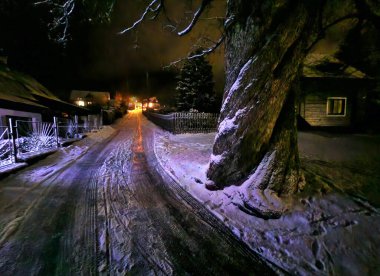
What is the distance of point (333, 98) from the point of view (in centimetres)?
1537

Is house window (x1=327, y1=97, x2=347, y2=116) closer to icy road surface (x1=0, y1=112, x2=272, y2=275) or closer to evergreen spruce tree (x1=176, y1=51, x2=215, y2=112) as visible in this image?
evergreen spruce tree (x1=176, y1=51, x2=215, y2=112)

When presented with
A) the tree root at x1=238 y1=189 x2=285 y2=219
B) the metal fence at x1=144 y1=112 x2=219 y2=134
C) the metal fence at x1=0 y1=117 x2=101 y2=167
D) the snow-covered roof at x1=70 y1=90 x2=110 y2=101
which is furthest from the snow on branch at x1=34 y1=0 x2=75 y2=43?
the snow-covered roof at x1=70 y1=90 x2=110 y2=101

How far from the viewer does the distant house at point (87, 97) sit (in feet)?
180

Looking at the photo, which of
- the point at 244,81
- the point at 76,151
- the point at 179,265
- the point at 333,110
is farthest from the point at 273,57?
the point at 333,110

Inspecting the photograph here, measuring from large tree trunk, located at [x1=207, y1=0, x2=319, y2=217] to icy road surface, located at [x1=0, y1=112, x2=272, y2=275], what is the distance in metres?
1.14

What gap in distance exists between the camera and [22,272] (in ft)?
8.07

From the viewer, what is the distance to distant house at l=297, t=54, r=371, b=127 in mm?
15062

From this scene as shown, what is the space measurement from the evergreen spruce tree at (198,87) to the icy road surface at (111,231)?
1483 centimetres

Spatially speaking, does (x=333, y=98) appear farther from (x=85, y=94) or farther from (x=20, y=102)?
(x=85, y=94)

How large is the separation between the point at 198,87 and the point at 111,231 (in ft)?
58.2

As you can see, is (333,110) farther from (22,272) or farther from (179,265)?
(22,272)

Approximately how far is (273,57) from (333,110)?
48.5 ft

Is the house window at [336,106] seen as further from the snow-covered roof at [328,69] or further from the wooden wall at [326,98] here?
the snow-covered roof at [328,69]

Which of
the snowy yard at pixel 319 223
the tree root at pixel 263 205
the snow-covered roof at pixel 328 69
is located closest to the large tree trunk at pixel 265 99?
the tree root at pixel 263 205
